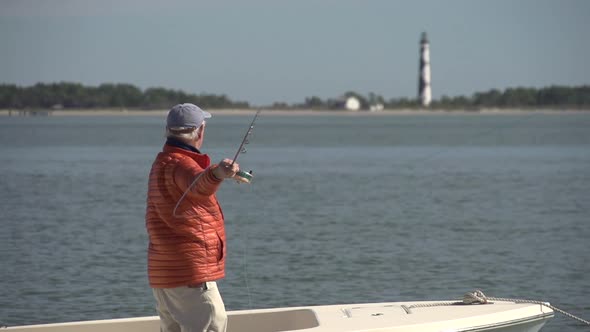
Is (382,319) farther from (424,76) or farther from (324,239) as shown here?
(424,76)

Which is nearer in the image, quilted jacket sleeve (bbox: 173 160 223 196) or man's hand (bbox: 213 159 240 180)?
man's hand (bbox: 213 159 240 180)

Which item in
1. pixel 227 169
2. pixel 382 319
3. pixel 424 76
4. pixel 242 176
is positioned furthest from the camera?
pixel 424 76

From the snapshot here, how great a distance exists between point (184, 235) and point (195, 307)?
36cm

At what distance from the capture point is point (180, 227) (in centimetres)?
562

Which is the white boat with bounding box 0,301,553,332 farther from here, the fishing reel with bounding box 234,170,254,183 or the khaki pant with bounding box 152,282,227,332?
the fishing reel with bounding box 234,170,254,183

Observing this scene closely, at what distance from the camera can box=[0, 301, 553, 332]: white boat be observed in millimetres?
6949

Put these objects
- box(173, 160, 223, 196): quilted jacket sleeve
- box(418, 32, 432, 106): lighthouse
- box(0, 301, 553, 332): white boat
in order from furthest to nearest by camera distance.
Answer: box(418, 32, 432, 106): lighthouse → box(0, 301, 553, 332): white boat → box(173, 160, 223, 196): quilted jacket sleeve

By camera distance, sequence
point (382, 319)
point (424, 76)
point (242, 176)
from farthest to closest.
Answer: point (424, 76) < point (382, 319) < point (242, 176)

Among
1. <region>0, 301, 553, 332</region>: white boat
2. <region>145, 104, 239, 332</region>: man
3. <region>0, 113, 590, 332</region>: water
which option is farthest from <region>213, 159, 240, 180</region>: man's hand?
<region>0, 113, 590, 332</region>: water

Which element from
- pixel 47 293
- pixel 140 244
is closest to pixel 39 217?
pixel 140 244

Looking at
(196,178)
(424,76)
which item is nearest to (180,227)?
(196,178)

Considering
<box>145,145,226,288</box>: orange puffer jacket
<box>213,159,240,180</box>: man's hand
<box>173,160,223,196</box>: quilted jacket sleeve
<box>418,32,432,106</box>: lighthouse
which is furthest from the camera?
<box>418,32,432,106</box>: lighthouse

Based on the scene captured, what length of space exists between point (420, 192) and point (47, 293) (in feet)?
54.2

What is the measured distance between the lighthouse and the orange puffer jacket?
12515 cm
